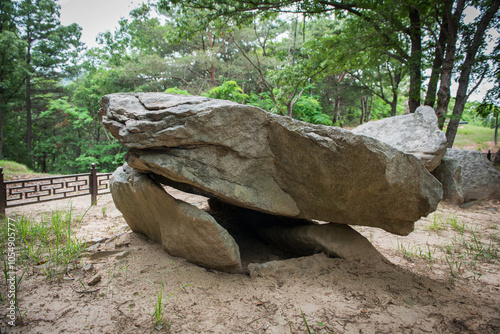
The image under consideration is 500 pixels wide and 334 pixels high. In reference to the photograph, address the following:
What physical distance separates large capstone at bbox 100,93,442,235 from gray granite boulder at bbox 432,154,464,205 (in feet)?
15.6

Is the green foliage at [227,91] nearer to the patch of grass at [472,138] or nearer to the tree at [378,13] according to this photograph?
the tree at [378,13]

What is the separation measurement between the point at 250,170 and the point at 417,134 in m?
4.70

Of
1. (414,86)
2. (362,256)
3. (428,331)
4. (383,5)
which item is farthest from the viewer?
(414,86)

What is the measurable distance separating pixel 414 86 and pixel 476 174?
294 centimetres

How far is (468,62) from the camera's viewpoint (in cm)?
772

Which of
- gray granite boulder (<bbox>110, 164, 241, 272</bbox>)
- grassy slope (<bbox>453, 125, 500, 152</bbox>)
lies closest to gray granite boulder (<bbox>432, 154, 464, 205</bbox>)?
gray granite boulder (<bbox>110, 164, 241, 272</bbox>)

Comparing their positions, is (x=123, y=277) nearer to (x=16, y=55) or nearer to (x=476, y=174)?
(x=476, y=174)

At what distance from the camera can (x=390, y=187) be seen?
2838 mm

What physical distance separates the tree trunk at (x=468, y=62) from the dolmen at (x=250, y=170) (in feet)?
22.1

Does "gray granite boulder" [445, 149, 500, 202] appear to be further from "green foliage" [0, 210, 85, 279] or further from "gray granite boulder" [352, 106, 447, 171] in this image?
"green foliage" [0, 210, 85, 279]

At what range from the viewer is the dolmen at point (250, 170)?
105 inches

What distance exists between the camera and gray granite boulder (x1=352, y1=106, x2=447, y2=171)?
5651 millimetres

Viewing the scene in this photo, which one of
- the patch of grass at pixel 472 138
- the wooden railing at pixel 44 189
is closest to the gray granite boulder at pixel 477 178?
the patch of grass at pixel 472 138

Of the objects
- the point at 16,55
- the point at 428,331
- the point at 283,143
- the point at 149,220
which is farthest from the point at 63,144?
the point at 428,331
